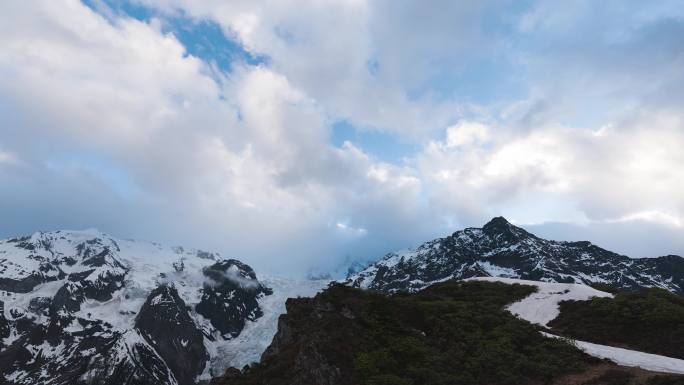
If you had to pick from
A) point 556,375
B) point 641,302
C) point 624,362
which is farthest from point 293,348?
point 641,302

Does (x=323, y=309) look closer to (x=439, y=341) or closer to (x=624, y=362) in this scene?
(x=439, y=341)

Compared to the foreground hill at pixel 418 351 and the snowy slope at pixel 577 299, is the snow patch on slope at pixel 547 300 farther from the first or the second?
the foreground hill at pixel 418 351

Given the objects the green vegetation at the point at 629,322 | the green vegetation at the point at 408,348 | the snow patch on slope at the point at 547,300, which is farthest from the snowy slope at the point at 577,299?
the green vegetation at the point at 408,348

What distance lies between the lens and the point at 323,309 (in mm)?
42438

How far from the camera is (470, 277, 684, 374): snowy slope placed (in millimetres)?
31203

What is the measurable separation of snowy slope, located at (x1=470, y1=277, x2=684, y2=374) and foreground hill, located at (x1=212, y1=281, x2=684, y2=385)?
6.01 feet

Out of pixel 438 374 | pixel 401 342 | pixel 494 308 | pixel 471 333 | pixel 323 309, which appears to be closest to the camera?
pixel 438 374

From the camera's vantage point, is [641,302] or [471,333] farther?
[641,302]

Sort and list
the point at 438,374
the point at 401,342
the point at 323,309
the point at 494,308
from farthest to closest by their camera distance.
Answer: the point at 494,308 < the point at 323,309 < the point at 401,342 < the point at 438,374

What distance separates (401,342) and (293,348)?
8991 millimetres

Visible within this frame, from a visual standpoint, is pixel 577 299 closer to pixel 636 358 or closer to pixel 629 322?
pixel 629 322

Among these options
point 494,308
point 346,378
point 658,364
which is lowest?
point 346,378

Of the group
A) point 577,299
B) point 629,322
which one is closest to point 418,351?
point 629,322

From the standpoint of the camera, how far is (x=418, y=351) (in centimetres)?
3372
